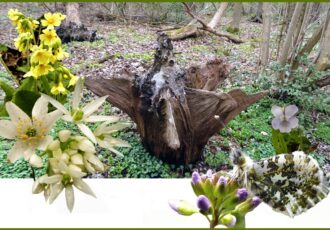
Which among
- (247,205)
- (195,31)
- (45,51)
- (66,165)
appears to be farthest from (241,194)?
(195,31)

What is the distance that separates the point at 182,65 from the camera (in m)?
1.28

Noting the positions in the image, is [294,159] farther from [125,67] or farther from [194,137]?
[125,67]

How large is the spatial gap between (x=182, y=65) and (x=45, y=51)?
71cm

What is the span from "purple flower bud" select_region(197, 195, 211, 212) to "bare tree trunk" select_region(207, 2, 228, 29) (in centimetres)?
86

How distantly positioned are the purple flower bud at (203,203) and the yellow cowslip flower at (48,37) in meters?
0.32

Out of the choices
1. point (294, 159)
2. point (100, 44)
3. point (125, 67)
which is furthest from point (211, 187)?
point (100, 44)

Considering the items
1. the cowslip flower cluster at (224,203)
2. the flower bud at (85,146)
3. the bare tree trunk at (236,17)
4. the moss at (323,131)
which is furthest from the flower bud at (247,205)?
the bare tree trunk at (236,17)

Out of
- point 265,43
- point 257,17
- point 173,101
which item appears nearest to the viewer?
point 173,101

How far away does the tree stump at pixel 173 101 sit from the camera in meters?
1.02

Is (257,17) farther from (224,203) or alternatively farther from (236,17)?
(224,203)

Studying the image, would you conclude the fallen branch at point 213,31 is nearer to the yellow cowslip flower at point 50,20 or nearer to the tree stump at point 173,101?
the tree stump at point 173,101

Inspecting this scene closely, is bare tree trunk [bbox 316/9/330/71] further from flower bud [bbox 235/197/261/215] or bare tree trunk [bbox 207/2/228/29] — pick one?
flower bud [bbox 235/197/261/215]

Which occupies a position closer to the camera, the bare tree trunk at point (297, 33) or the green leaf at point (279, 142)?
the green leaf at point (279, 142)

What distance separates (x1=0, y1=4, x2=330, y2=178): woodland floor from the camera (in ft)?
4.07
